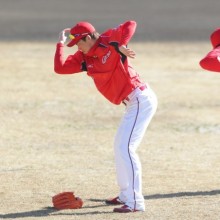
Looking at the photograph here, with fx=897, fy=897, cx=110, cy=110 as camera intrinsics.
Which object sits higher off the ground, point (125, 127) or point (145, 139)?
point (125, 127)

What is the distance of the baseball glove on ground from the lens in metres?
10.1

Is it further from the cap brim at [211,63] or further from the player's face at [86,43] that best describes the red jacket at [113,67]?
the cap brim at [211,63]

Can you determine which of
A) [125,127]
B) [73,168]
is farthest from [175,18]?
[125,127]

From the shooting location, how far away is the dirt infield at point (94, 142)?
10523 millimetres

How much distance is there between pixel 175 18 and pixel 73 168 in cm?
1875

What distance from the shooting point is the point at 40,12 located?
31.9 m

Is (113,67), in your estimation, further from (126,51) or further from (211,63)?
(211,63)

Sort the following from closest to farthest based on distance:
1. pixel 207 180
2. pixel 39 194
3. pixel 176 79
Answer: pixel 39 194
pixel 207 180
pixel 176 79

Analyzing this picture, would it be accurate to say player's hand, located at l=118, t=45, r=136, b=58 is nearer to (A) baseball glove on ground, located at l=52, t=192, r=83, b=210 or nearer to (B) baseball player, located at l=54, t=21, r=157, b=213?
(B) baseball player, located at l=54, t=21, r=157, b=213

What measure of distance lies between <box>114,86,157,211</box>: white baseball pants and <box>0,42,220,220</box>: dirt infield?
0.25m

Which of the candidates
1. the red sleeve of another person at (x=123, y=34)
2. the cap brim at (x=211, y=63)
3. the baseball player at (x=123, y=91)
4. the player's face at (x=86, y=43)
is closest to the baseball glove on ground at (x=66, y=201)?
the baseball player at (x=123, y=91)

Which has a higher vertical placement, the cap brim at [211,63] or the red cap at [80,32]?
the red cap at [80,32]

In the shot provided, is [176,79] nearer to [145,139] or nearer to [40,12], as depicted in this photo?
[145,139]

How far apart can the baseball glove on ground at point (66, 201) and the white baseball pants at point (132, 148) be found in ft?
1.78
